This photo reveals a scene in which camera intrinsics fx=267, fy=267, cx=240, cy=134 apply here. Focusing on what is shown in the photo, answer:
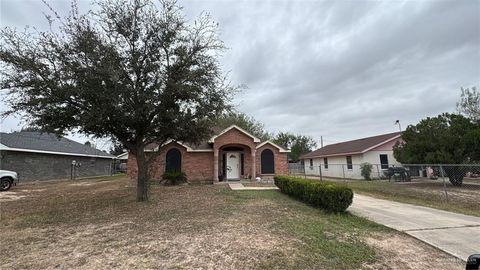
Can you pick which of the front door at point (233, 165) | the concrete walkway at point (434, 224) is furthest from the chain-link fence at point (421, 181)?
the front door at point (233, 165)

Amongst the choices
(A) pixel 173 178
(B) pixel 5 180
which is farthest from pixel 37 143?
(A) pixel 173 178

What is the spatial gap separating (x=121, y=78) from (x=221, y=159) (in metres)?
12.8

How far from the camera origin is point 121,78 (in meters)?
8.62

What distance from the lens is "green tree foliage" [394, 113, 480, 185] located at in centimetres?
1501

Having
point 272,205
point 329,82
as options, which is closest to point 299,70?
point 329,82

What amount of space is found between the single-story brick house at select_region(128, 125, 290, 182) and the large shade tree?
8444 millimetres

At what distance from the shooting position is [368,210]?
8562 millimetres

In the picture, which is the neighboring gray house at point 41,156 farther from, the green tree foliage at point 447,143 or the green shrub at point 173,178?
the green tree foliage at point 447,143

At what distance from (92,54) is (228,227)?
6596 millimetres

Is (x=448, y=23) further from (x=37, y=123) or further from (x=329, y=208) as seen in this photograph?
(x=37, y=123)

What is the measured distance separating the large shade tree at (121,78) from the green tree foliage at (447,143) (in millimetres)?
13260

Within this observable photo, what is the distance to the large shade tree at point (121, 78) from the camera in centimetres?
805

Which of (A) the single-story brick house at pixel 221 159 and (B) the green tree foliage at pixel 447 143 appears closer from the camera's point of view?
(B) the green tree foliage at pixel 447 143

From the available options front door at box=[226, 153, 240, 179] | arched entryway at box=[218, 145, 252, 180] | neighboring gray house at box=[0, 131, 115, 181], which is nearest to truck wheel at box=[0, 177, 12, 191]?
neighboring gray house at box=[0, 131, 115, 181]
